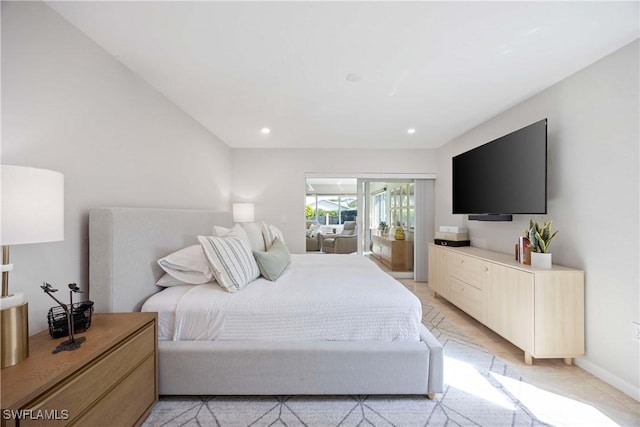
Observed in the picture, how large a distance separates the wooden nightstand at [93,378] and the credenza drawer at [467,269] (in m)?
2.87

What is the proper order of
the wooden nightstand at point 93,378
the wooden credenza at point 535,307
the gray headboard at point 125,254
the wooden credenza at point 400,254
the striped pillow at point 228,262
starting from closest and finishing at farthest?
the wooden nightstand at point 93,378
the gray headboard at point 125,254
the striped pillow at point 228,262
the wooden credenza at point 535,307
the wooden credenza at point 400,254

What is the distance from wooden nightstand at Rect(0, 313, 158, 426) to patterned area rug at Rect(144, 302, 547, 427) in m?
0.22

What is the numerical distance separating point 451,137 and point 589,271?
2485mm

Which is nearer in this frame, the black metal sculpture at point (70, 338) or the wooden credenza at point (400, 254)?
the black metal sculpture at point (70, 338)

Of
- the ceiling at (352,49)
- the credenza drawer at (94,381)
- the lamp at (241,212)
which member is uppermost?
the ceiling at (352,49)

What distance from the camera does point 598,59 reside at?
1.94m

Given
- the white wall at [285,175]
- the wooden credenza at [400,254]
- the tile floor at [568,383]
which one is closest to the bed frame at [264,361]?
the tile floor at [568,383]

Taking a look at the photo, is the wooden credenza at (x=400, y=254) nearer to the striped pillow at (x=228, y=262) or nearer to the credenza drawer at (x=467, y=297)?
the credenza drawer at (x=467, y=297)

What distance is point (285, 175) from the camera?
4.45 m

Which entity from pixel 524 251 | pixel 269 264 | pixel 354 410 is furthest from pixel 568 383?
pixel 269 264

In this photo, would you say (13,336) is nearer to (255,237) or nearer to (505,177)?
(255,237)

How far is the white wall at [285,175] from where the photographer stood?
4.42m

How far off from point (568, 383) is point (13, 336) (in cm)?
318

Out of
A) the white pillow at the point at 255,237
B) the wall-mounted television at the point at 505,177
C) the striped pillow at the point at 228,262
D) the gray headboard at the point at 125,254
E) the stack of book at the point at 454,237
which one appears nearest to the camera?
the gray headboard at the point at 125,254
